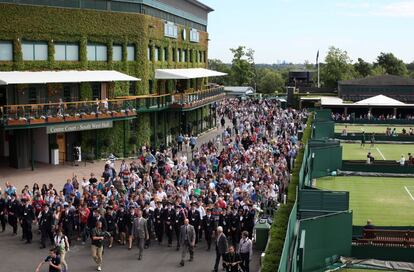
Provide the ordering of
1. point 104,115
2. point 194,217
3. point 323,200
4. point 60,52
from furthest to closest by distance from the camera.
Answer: point 60,52, point 104,115, point 323,200, point 194,217

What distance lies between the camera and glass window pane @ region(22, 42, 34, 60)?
38.1 m

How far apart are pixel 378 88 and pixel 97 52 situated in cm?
6420

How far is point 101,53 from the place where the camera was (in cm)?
4309

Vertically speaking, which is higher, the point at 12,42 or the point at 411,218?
the point at 12,42

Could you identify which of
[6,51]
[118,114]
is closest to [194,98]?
[118,114]

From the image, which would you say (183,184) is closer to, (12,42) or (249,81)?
(12,42)

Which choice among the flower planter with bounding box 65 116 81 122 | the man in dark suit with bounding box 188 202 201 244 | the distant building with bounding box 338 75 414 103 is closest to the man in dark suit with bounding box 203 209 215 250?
the man in dark suit with bounding box 188 202 201 244

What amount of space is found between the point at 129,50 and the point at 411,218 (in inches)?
967

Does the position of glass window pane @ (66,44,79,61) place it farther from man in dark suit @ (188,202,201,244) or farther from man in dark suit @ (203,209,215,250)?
man in dark suit @ (203,209,215,250)

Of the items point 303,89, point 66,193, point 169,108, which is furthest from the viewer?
point 303,89

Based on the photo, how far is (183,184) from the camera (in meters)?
27.2

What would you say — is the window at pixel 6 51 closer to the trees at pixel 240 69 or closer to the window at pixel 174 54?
the window at pixel 174 54

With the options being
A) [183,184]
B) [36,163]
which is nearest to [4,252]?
[183,184]

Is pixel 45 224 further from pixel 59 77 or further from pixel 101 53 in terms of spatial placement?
pixel 101 53
